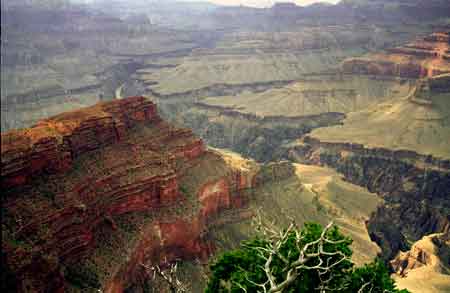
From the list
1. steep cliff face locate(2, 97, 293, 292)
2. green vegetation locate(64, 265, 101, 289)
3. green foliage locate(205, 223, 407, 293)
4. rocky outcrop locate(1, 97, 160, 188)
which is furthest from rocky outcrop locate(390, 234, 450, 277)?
green vegetation locate(64, 265, 101, 289)

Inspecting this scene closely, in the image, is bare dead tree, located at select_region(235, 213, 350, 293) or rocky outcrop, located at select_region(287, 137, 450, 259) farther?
rocky outcrop, located at select_region(287, 137, 450, 259)

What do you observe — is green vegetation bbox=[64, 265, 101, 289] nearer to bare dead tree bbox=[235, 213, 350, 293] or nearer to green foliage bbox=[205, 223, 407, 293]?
green foliage bbox=[205, 223, 407, 293]

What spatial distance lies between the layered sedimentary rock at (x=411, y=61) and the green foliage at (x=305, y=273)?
405 ft

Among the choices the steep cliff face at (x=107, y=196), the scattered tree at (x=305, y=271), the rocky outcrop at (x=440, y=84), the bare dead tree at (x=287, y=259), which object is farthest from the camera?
the rocky outcrop at (x=440, y=84)

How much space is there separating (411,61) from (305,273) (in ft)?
467

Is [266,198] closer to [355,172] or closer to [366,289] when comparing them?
[366,289]

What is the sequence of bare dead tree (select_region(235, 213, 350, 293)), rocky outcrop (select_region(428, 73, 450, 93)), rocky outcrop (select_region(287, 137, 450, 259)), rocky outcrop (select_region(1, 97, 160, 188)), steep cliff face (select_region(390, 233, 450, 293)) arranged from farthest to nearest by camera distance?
1. rocky outcrop (select_region(428, 73, 450, 93))
2. rocky outcrop (select_region(287, 137, 450, 259))
3. steep cliff face (select_region(390, 233, 450, 293))
4. rocky outcrop (select_region(1, 97, 160, 188))
5. bare dead tree (select_region(235, 213, 350, 293))

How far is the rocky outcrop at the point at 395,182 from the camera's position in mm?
77938

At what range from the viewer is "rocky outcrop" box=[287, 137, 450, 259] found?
77938mm

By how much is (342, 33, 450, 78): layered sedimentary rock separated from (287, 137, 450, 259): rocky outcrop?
166ft

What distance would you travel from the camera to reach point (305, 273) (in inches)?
1246

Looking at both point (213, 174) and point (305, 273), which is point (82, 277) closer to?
point (305, 273)

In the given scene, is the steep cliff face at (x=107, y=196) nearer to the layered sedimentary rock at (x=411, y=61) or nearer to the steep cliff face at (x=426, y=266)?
the steep cliff face at (x=426, y=266)

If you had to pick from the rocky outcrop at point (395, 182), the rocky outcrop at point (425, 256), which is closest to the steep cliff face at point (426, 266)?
the rocky outcrop at point (425, 256)
